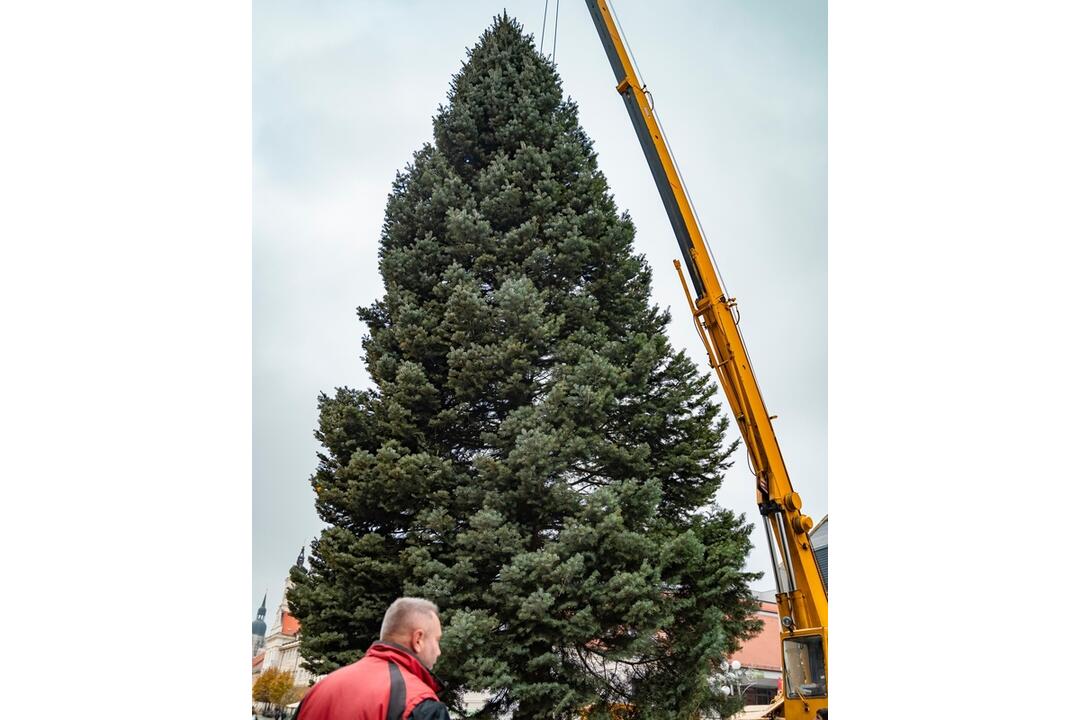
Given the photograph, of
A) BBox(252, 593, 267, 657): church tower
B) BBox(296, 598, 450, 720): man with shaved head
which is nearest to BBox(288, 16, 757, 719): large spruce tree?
BBox(252, 593, 267, 657): church tower

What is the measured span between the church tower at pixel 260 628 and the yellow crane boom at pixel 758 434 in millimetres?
2977

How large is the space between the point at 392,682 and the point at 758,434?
3243 millimetres

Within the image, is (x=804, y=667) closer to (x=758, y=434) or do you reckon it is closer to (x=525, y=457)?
(x=758, y=434)

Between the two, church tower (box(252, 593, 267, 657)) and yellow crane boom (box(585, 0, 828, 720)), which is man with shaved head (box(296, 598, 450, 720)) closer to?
yellow crane boom (box(585, 0, 828, 720))

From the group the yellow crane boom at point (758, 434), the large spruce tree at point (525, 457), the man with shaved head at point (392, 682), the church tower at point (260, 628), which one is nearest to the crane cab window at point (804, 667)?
the yellow crane boom at point (758, 434)

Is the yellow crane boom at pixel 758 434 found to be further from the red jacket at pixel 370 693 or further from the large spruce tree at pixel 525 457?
the red jacket at pixel 370 693

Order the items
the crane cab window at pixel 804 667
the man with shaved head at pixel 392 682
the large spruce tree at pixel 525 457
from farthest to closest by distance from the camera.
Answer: the large spruce tree at pixel 525 457, the crane cab window at pixel 804 667, the man with shaved head at pixel 392 682

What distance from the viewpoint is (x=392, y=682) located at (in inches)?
56.9

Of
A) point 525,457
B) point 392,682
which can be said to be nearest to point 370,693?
point 392,682

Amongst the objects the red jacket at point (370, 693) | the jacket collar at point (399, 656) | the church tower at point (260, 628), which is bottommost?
the red jacket at point (370, 693)

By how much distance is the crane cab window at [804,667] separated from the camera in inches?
146

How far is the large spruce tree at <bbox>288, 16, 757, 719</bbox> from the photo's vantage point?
439 cm
